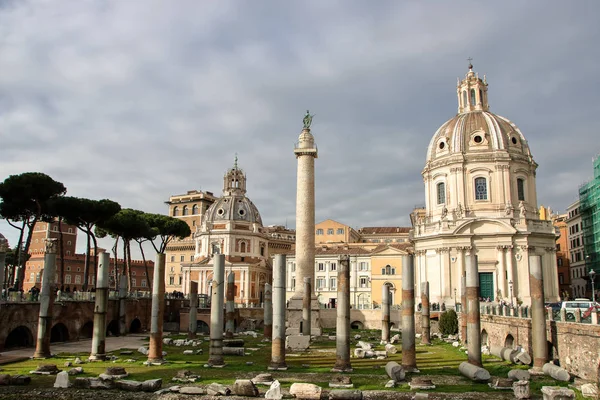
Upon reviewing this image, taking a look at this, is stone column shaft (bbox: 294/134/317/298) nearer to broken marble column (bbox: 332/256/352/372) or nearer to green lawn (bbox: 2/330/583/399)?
green lawn (bbox: 2/330/583/399)

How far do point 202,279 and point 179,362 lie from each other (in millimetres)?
53440

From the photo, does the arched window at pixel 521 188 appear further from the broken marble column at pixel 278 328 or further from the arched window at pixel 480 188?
the broken marble column at pixel 278 328

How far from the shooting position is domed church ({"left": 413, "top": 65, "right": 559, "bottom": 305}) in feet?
157

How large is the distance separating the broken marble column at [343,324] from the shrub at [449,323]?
2046cm

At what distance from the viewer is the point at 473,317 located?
2386 cm

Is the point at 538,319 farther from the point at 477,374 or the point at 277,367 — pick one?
the point at 277,367

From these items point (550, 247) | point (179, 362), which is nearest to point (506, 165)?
point (550, 247)

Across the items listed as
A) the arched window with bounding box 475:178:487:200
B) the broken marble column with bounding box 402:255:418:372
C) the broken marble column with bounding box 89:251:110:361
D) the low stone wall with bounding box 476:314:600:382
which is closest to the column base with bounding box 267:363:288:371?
the broken marble column with bounding box 402:255:418:372

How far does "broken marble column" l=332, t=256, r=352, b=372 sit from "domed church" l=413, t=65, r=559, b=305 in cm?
2724

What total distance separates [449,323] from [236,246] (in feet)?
142

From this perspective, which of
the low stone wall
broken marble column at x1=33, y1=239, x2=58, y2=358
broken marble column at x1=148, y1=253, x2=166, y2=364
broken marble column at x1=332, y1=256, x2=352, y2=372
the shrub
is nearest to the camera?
the low stone wall

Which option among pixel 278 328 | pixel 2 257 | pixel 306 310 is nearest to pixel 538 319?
pixel 278 328

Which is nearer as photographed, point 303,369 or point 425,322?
point 303,369

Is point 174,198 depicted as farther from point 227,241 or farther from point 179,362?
point 179,362
